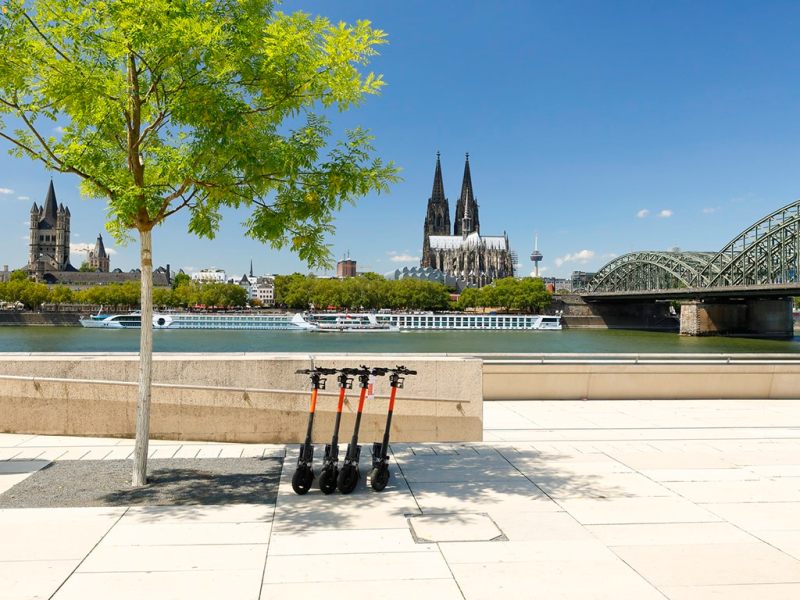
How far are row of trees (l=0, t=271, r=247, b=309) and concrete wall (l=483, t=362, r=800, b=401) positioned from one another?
128m

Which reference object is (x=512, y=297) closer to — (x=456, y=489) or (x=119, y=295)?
(x=119, y=295)

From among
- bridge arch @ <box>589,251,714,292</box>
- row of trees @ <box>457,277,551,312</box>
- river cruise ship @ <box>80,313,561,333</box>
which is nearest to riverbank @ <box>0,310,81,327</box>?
river cruise ship @ <box>80,313,561,333</box>

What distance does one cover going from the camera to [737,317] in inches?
3900

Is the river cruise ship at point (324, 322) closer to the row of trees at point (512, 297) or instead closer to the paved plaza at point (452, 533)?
the row of trees at point (512, 297)

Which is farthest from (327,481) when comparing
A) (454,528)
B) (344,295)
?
(344,295)

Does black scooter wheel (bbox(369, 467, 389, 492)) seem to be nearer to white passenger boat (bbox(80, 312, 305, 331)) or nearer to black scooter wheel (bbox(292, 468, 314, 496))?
black scooter wheel (bbox(292, 468, 314, 496))

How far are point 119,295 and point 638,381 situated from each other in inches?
5231

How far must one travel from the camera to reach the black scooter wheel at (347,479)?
6.01 meters

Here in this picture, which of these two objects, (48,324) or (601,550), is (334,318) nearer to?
(48,324)

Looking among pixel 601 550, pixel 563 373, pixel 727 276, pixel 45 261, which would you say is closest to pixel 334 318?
pixel 727 276

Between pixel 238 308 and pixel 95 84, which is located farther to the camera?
pixel 238 308

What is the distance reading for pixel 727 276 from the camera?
103375mm

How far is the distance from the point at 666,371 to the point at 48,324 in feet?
354

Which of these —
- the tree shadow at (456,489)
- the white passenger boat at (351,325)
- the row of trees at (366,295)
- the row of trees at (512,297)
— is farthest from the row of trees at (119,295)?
the tree shadow at (456,489)
